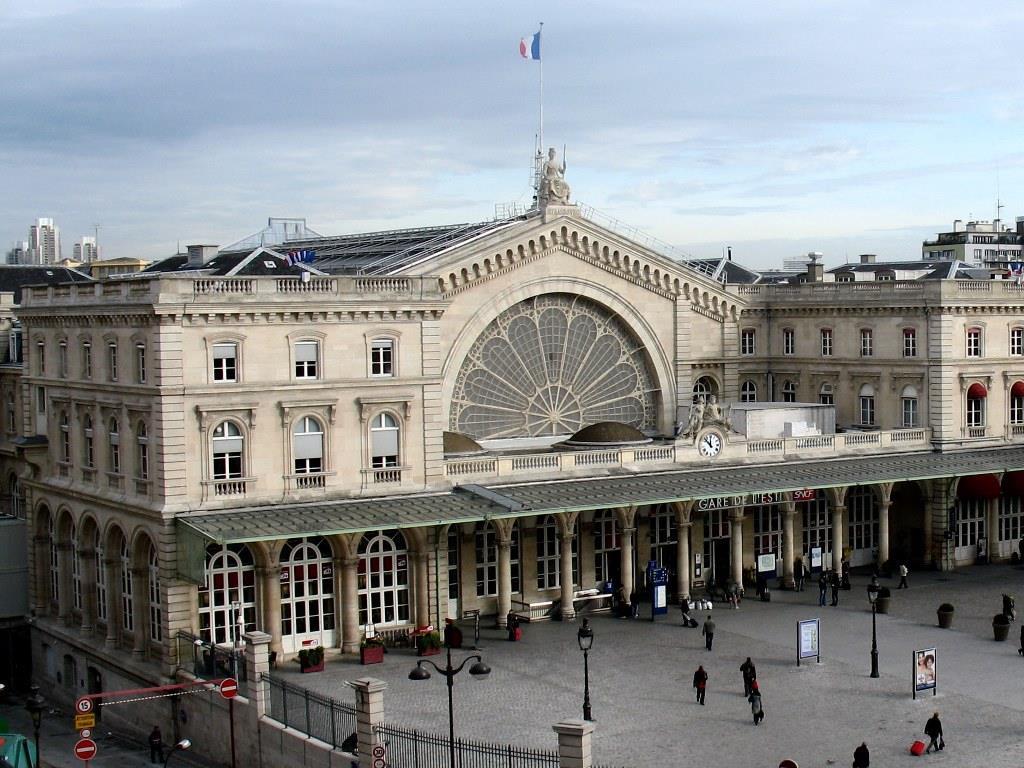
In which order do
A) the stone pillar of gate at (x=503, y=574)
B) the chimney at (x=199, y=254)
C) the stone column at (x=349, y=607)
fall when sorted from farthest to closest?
the chimney at (x=199, y=254), the stone pillar of gate at (x=503, y=574), the stone column at (x=349, y=607)

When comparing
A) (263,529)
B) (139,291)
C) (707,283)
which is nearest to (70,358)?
(139,291)

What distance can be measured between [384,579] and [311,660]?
555 cm

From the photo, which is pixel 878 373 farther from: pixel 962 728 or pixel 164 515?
pixel 164 515

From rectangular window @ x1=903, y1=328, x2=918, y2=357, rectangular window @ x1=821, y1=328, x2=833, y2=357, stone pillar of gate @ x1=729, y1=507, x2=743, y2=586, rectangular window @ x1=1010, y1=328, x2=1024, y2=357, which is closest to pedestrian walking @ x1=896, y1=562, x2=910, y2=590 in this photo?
stone pillar of gate @ x1=729, y1=507, x2=743, y2=586

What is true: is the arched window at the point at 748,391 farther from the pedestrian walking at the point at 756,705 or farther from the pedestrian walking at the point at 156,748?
the pedestrian walking at the point at 156,748

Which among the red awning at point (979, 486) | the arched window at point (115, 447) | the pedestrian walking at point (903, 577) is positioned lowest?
the pedestrian walking at point (903, 577)

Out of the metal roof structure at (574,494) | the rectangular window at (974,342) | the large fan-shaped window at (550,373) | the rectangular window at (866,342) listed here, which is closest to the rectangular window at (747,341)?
the rectangular window at (866,342)

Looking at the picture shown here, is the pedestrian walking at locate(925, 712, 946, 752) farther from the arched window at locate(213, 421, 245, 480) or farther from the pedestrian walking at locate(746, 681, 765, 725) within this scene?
the arched window at locate(213, 421, 245, 480)

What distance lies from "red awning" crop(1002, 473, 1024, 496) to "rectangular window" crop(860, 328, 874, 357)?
824cm

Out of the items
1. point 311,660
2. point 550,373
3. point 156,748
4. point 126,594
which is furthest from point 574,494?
point 156,748

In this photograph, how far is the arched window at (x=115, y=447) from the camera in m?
57.3

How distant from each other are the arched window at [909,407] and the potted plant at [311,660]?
104ft

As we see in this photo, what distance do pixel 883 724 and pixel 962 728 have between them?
7.20ft

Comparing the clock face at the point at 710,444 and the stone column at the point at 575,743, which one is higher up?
the clock face at the point at 710,444
